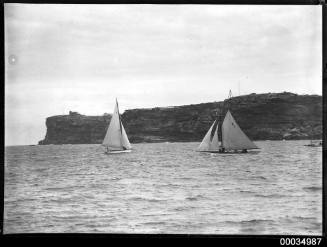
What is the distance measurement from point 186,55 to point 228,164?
0.92 metres

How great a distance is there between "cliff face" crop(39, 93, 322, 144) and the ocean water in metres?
0.11

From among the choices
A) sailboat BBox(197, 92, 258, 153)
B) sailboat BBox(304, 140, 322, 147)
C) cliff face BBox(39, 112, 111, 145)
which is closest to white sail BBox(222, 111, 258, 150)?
sailboat BBox(197, 92, 258, 153)

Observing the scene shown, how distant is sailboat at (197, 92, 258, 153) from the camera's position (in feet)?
12.9

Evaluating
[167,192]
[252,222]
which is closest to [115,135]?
[167,192]

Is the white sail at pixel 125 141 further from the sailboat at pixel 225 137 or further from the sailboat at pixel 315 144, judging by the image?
the sailboat at pixel 315 144

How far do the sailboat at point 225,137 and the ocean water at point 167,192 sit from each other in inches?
2.8

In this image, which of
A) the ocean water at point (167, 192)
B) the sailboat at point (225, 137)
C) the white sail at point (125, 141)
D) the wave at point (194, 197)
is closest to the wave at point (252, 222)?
the ocean water at point (167, 192)

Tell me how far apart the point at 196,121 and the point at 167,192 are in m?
0.60

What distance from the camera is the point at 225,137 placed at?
4051 millimetres

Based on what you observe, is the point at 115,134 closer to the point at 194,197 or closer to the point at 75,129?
the point at 75,129

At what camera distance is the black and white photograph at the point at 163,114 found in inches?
150

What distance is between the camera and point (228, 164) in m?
3.99

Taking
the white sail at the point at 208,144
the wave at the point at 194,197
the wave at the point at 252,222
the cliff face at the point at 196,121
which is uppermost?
the cliff face at the point at 196,121

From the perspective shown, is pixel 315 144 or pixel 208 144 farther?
pixel 208 144
